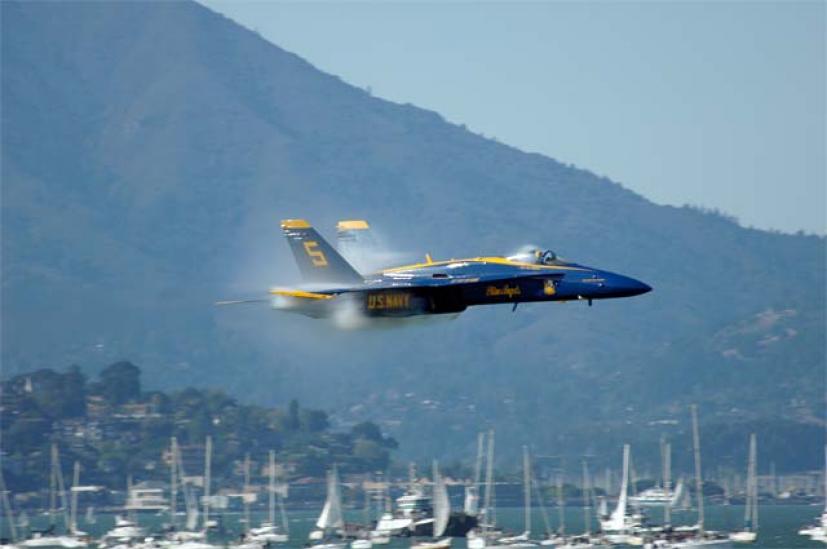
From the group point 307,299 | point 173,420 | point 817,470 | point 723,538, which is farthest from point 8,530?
point 307,299

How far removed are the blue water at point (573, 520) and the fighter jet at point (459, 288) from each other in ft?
223

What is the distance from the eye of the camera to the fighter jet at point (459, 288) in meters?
47.5

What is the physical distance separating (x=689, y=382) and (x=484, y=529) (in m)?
110

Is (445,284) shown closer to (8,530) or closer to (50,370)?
(8,530)

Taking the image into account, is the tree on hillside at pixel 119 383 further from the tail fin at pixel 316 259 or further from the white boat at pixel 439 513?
the tail fin at pixel 316 259

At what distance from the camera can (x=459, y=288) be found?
47656 mm

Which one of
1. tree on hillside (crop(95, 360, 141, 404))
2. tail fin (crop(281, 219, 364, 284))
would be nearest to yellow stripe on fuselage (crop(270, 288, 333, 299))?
tail fin (crop(281, 219, 364, 284))

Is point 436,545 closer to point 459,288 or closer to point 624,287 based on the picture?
point 459,288

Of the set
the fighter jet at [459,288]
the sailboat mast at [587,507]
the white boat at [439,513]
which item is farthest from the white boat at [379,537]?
the fighter jet at [459,288]

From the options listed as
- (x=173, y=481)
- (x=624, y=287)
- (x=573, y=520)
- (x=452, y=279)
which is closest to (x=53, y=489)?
(x=173, y=481)

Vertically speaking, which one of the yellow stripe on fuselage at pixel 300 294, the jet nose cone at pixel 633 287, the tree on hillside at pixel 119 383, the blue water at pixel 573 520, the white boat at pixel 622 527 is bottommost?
the blue water at pixel 573 520

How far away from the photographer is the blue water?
125562 mm

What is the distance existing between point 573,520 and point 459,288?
10294 cm

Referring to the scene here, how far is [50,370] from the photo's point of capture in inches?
6344
